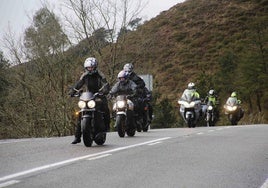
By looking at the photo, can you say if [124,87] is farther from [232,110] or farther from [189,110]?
[232,110]

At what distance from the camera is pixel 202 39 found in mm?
76688

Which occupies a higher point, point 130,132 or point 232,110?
point 232,110

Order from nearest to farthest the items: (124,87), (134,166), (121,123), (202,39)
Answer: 1. (134,166)
2. (121,123)
3. (124,87)
4. (202,39)

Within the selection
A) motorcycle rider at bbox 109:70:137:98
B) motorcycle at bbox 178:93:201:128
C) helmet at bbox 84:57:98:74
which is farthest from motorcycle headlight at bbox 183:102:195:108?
helmet at bbox 84:57:98:74

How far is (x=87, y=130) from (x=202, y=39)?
223 ft

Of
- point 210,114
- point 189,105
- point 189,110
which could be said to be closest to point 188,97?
point 189,105

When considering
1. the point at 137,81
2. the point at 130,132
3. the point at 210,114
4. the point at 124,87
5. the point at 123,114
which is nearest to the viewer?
the point at 123,114

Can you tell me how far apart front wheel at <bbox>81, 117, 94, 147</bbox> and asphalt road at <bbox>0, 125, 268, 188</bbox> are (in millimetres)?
234

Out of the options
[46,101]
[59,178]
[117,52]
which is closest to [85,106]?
[59,178]

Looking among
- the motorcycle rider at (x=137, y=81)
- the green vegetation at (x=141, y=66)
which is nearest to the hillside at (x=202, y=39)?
the green vegetation at (x=141, y=66)

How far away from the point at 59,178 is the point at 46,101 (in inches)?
811

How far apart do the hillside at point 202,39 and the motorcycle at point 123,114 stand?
123 feet

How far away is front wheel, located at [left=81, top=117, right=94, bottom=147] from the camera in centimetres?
1001

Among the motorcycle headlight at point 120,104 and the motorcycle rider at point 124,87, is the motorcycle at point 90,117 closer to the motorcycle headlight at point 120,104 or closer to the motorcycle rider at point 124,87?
the motorcycle headlight at point 120,104
